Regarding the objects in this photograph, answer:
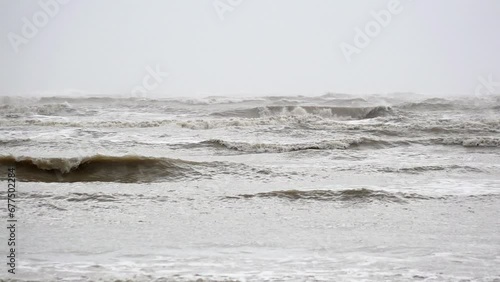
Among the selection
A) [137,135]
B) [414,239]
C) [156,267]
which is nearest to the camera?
[156,267]

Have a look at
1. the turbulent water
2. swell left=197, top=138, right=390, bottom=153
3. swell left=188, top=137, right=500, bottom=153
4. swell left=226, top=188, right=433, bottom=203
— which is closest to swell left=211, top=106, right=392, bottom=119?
the turbulent water

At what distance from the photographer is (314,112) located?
58.7ft

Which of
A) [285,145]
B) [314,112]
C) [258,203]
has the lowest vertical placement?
[258,203]

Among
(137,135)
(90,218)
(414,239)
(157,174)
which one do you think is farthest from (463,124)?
(90,218)

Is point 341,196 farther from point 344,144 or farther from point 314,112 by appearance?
point 314,112

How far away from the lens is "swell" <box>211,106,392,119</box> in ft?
Answer: 55.4

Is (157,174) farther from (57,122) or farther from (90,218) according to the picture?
(57,122)

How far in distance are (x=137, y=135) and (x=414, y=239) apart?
812cm

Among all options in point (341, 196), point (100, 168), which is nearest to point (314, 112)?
point (100, 168)

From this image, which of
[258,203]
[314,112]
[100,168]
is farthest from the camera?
[314,112]

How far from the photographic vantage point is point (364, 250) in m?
4.23

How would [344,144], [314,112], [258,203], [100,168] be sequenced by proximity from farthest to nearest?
[314,112], [344,144], [100,168], [258,203]

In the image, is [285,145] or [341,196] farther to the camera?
[285,145]

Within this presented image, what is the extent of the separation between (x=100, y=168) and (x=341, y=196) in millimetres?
3486
